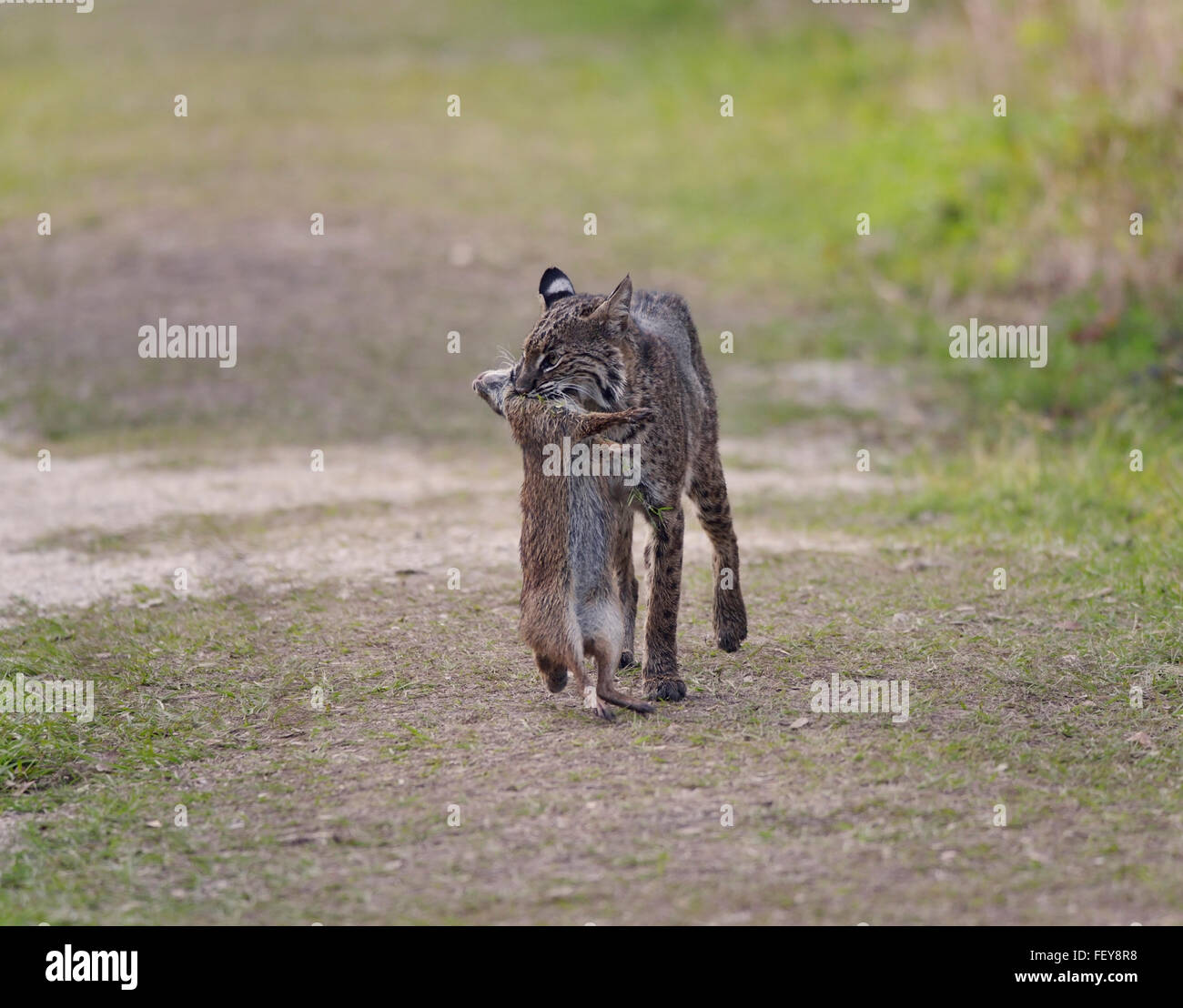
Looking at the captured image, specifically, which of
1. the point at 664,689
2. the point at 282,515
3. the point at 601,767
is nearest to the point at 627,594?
the point at 664,689

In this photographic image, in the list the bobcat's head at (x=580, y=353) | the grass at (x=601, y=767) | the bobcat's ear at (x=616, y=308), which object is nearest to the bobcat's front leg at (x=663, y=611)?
the grass at (x=601, y=767)

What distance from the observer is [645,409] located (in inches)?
240

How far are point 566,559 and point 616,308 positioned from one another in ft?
3.55

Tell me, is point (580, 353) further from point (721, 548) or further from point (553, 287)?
point (721, 548)

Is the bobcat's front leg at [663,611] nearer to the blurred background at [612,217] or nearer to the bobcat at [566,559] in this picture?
the bobcat at [566,559]

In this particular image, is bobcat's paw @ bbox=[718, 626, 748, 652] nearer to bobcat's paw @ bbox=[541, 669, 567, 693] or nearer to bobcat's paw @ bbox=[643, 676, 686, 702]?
bobcat's paw @ bbox=[643, 676, 686, 702]

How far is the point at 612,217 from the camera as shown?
1780 centimetres

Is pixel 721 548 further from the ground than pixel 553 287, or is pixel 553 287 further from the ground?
pixel 553 287

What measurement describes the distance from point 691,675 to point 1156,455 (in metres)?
4.93

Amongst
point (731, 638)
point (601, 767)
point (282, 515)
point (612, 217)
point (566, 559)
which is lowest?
point (601, 767)

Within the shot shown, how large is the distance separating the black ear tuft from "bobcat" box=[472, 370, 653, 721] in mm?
563

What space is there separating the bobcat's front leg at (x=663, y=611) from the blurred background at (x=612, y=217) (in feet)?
17.7

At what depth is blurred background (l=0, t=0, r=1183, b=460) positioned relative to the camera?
41.2ft

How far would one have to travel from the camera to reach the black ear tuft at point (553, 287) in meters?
6.80
